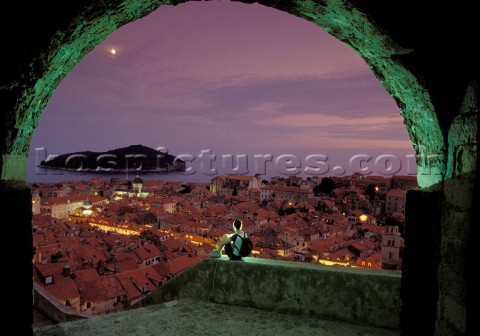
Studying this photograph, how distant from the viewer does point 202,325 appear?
3.87 metres

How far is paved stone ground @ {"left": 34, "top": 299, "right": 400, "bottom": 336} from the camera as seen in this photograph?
12.0ft

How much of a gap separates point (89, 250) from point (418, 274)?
29865 mm

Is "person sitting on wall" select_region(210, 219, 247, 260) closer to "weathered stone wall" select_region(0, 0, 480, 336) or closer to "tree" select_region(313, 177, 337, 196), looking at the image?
"weathered stone wall" select_region(0, 0, 480, 336)

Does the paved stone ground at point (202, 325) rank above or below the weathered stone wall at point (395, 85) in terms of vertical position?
below

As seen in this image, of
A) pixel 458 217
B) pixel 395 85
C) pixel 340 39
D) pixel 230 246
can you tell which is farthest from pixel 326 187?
pixel 458 217

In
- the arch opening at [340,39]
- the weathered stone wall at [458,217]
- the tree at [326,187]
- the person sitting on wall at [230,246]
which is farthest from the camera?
the tree at [326,187]

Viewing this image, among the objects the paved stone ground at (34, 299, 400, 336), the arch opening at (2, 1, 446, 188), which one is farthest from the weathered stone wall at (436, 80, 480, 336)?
the paved stone ground at (34, 299, 400, 336)

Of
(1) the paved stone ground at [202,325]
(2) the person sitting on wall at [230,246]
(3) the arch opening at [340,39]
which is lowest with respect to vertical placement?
(1) the paved stone ground at [202,325]

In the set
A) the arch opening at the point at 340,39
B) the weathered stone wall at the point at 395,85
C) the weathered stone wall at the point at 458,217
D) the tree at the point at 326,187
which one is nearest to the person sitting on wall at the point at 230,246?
the weathered stone wall at the point at 395,85

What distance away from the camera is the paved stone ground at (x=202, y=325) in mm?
3672

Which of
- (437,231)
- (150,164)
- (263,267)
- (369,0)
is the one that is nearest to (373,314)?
(263,267)

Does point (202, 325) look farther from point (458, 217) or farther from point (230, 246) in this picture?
point (458, 217)

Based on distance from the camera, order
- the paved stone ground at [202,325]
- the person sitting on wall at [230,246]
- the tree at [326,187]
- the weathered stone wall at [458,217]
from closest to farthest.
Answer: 1. the weathered stone wall at [458,217]
2. the paved stone ground at [202,325]
3. the person sitting on wall at [230,246]
4. the tree at [326,187]

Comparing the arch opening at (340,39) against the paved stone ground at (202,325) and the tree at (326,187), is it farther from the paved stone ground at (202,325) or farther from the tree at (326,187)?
the tree at (326,187)
